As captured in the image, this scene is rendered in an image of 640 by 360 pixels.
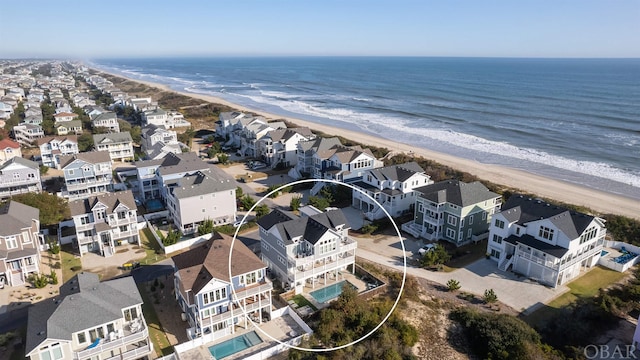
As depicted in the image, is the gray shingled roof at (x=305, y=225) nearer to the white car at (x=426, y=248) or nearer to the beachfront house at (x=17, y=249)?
the white car at (x=426, y=248)

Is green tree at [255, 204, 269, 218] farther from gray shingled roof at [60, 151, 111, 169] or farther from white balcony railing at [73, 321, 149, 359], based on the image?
white balcony railing at [73, 321, 149, 359]

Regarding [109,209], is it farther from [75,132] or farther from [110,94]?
[110,94]

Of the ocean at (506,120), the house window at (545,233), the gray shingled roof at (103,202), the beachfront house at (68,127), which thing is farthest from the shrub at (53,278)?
the ocean at (506,120)

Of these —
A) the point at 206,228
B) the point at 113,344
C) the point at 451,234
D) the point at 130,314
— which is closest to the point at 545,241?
the point at 451,234

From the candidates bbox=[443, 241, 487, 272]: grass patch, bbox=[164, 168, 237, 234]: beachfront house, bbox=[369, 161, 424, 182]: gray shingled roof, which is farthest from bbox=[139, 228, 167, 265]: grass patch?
bbox=[443, 241, 487, 272]: grass patch

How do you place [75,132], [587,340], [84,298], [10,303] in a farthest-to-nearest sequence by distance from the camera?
[75,132], [10,303], [587,340], [84,298]

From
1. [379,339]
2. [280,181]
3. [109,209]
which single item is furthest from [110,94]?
[379,339]
